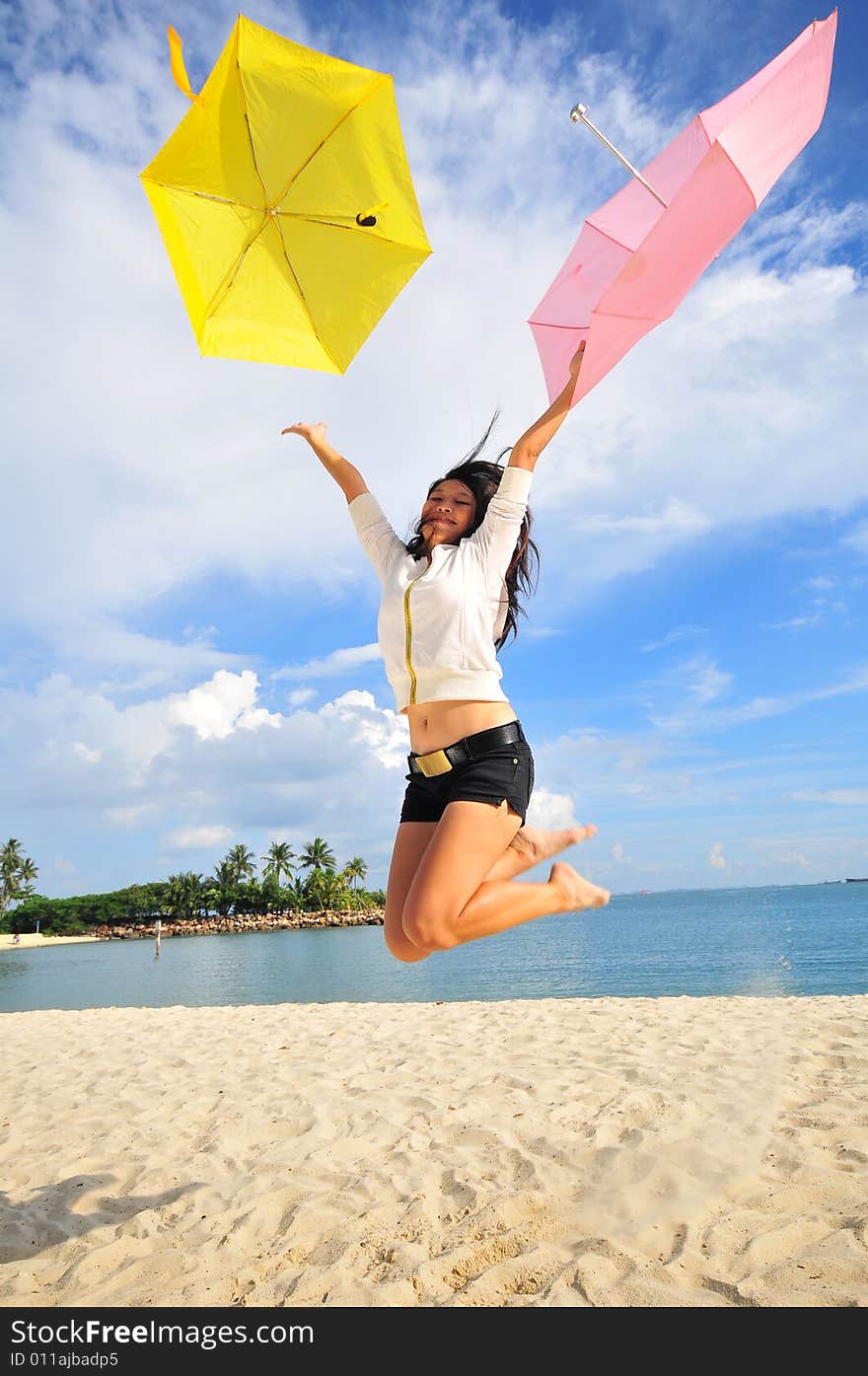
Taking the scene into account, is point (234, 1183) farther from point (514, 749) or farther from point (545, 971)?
point (545, 971)

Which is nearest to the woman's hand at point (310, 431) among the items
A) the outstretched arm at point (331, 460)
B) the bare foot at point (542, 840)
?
the outstretched arm at point (331, 460)

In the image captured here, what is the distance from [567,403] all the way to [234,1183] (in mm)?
5084

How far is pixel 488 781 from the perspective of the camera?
333 cm

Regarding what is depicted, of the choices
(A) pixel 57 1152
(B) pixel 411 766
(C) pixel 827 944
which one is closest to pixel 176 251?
(B) pixel 411 766

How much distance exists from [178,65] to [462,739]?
3.05m

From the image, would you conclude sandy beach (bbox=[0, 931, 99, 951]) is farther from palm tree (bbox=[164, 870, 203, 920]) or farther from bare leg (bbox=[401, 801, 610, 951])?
bare leg (bbox=[401, 801, 610, 951])

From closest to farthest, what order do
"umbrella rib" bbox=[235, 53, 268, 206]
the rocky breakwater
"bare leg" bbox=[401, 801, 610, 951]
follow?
"bare leg" bbox=[401, 801, 610, 951] → "umbrella rib" bbox=[235, 53, 268, 206] → the rocky breakwater

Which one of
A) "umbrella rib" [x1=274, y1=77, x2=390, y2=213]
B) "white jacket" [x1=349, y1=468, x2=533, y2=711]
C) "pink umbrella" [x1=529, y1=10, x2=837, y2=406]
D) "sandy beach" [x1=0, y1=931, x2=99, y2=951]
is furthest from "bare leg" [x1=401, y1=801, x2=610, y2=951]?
"sandy beach" [x1=0, y1=931, x2=99, y2=951]

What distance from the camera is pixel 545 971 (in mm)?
34031

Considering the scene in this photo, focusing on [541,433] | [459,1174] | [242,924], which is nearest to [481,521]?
[541,433]

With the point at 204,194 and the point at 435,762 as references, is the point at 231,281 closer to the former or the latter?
the point at 204,194

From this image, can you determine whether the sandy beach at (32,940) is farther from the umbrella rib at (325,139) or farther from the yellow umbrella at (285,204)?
the umbrella rib at (325,139)

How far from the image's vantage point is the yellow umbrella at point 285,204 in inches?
148

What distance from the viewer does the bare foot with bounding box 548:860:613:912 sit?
342 cm
